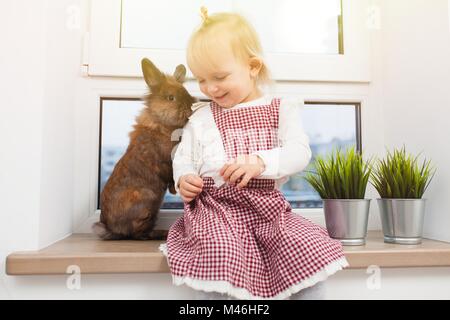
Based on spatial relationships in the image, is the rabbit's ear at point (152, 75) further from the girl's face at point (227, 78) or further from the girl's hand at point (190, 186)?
the girl's hand at point (190, 186)

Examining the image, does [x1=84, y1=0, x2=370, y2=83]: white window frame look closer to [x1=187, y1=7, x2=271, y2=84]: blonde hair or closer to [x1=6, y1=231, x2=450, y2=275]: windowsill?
[x1=187, y1=7, x2=271, y2=84]: blonde hair

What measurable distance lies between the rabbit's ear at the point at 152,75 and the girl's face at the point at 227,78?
0.15 metres

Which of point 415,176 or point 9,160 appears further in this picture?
point 415,176

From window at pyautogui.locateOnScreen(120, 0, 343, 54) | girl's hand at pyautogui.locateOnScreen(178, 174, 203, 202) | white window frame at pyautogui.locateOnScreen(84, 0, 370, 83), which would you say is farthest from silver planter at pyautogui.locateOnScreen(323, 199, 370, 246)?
window at pyautogui.locateOnScreen(120, 0, 343, 54)

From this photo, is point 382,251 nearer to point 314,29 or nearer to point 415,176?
point 415,176

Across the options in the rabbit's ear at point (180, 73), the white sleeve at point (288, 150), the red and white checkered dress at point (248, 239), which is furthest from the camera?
the rabbit's ear at point (180, 73)

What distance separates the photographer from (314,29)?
127 centimetres

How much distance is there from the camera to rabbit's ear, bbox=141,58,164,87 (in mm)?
1014

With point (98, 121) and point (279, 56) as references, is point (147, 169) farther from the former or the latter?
point (279, 56)

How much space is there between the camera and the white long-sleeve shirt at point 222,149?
0.85m

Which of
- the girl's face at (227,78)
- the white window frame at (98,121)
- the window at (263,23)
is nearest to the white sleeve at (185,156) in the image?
the girl's face at (227,78)

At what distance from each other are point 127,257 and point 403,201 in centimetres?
64

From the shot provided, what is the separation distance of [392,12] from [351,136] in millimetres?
387

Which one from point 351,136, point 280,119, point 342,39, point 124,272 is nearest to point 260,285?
point 124,272
